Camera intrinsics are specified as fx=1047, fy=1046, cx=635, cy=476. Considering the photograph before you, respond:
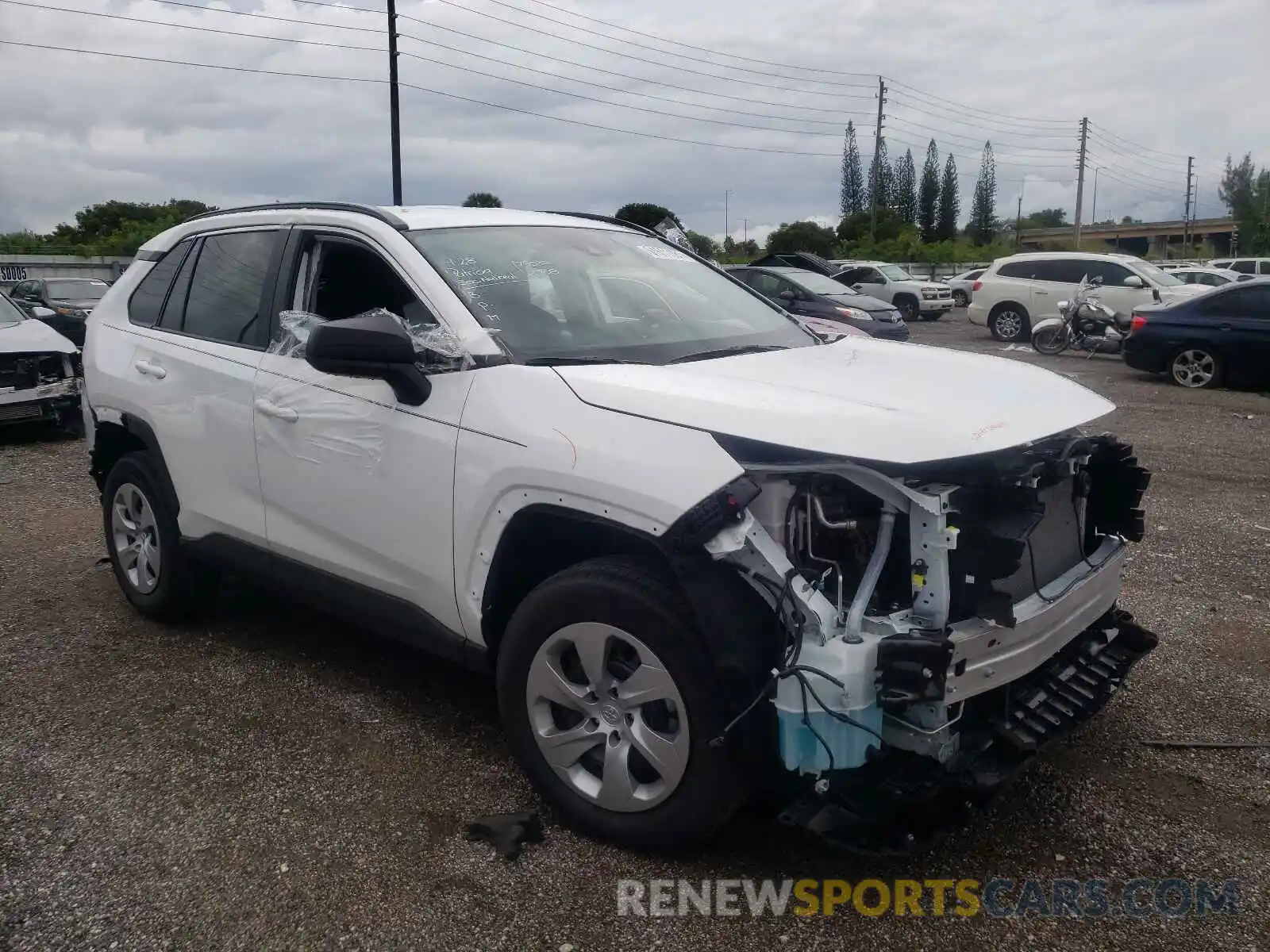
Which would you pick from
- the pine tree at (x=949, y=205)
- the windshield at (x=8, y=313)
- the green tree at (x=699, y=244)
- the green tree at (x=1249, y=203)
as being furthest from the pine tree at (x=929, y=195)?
the windshield at (x=8, y=313)

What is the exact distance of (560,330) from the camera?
344 cm

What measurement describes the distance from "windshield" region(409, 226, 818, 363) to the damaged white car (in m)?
7.32

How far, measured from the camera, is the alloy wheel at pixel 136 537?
470 cm

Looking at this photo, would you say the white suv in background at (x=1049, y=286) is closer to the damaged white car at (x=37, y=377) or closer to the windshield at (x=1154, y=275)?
the windshield at (x=1154, y=275)

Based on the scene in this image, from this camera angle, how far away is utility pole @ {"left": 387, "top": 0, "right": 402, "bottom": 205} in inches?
895

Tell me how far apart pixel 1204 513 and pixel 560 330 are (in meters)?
5.17

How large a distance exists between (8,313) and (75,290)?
31.9ft

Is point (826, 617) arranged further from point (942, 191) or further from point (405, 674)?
point (942, 191)

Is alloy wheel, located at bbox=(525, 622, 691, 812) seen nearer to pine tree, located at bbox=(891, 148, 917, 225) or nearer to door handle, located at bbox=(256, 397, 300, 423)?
door handle, located at bbox=(256, 397, 300, 423)

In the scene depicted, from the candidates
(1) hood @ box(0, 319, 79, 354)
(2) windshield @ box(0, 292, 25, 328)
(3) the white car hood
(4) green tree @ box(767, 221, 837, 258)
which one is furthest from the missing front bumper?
(4) green tree @ box(767, 221, 837, 258)

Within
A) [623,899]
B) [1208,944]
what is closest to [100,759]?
[623,899]

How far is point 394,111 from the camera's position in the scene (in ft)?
74.7

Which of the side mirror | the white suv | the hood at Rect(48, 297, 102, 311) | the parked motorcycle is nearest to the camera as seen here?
the side mirror

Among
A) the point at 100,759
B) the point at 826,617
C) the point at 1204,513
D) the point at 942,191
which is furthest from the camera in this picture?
the point at 942,191
